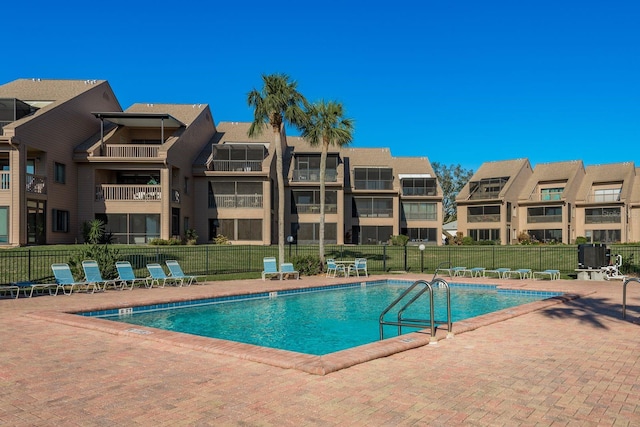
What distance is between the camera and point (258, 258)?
1093 inches

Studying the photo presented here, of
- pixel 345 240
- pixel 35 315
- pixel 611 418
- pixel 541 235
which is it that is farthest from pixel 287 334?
pixel 541 235

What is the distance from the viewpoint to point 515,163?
51875 millimetres

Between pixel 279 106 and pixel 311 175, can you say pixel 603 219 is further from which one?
pixel 279 106

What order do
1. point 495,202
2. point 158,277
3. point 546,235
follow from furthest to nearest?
point 546,235 → point 495,202 → point 158,277

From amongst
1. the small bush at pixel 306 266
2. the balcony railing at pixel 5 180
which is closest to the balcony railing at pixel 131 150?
the balcony railing at pixel 5 180

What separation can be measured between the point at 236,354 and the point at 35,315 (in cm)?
578

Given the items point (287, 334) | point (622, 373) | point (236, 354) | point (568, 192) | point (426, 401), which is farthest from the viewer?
point (568, 192)

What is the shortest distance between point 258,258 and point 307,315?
14.5 meters

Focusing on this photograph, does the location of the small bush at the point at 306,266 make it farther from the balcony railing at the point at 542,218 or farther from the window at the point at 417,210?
the balcony railing at the point at 542,218

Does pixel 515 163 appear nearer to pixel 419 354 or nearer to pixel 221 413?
pixel 419 354

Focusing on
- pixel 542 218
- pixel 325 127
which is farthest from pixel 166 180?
pixel 542 218

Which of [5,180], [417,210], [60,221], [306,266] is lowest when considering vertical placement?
[306,266]

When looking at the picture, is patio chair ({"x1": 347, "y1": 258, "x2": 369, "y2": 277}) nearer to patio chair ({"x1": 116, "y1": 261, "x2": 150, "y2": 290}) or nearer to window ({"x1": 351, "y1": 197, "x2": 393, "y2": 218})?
patio chair ({"x1": 116, "y1": 261, "x2": 150, "y2": 290})

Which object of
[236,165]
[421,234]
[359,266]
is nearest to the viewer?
[359,266]
